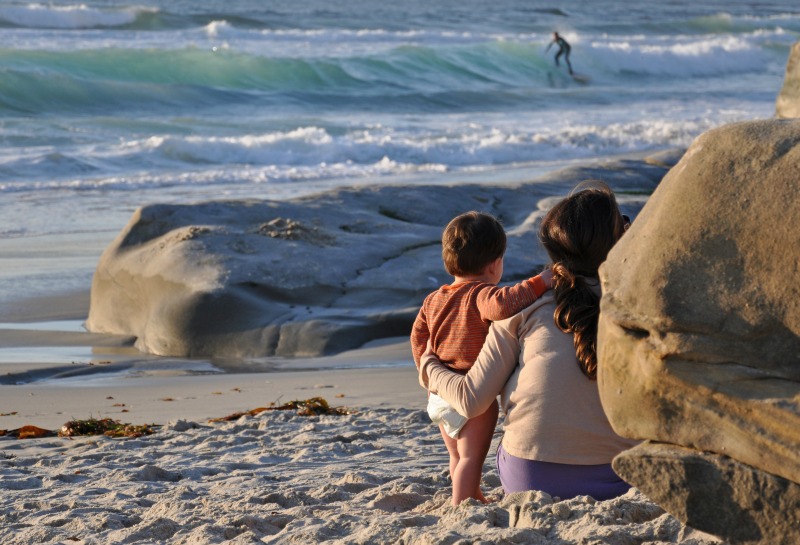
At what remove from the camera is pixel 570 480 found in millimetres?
3258

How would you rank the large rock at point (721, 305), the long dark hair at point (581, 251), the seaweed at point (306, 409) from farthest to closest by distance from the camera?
the seaweed at point (306, 409) < the long dark hair at point (581, 251) < the large rock at point (721, 305)

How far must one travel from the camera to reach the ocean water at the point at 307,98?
556 inches

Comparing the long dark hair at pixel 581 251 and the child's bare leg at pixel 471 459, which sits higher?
the long dark hair at pixel 581 251

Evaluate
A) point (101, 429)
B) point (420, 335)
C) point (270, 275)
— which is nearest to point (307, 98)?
point (270, 275)

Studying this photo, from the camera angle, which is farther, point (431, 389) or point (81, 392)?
point (81, 392)

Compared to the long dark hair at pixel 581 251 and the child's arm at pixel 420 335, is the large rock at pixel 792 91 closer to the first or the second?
the child's arm at pixel 420 335

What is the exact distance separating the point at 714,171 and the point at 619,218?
2.64ft

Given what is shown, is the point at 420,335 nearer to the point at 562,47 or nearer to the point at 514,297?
the point at 514,297

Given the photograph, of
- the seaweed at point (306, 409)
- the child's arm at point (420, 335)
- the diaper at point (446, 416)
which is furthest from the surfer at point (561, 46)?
the diaper at point (446, 416)

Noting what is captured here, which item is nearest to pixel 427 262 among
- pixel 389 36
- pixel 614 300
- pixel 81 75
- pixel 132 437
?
pixel 132 437

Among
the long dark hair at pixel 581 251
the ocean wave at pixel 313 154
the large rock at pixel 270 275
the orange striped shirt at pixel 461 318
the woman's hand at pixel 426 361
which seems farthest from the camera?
the ocean wave at pixel 313 154

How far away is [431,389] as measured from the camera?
11.5 ft

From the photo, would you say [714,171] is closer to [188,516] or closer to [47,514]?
[188,516]

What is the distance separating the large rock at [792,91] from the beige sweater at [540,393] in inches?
331
